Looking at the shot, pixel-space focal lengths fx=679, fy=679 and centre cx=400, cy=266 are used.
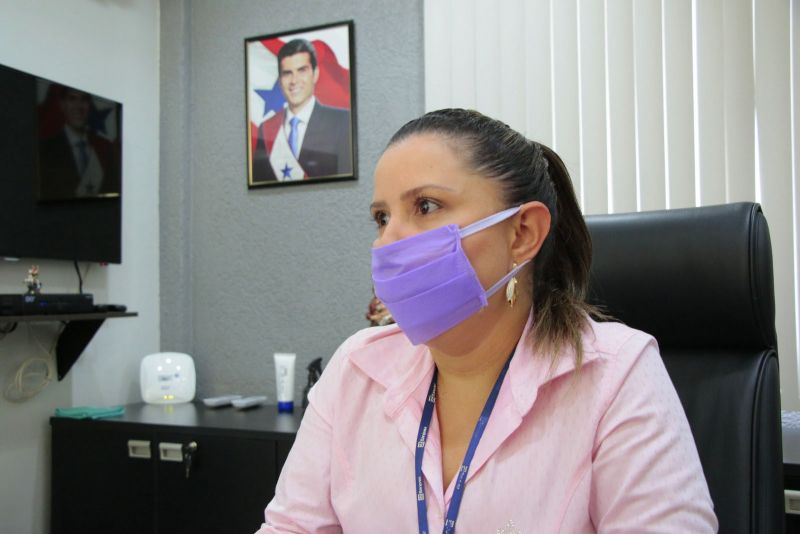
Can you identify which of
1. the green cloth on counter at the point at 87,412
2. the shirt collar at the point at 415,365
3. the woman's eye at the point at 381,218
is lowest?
the green cloth on counter at the point at 87,412

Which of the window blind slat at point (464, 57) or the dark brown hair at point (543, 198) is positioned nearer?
the dark brown hair at point (543, 198)

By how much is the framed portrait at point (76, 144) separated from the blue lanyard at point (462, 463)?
5.52 feet

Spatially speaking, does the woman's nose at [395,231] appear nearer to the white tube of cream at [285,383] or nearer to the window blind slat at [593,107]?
the window blind slat at [593,107]

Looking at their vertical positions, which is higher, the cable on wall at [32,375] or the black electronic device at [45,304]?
the black electronic device at [45,304]

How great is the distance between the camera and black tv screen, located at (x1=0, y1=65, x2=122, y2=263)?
6.70 ft

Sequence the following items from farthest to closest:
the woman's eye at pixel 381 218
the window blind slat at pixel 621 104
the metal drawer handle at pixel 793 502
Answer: the window blind slat at pixel 621 104 < the metal drawer handle at pixel 793 502 < the woman's eye at pixel 381 218

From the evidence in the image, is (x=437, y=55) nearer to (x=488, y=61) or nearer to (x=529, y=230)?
(x=488, y=61)

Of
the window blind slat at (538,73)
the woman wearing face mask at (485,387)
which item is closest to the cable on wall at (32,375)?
the woman wearing face mask at (485,387)

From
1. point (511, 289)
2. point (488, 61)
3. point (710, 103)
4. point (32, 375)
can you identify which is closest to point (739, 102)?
point (710, 103)

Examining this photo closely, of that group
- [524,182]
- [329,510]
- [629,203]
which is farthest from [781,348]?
[329,510]

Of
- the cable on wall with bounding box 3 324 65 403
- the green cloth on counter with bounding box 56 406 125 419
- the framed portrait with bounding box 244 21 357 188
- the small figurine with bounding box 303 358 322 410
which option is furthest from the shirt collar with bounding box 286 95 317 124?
the green cloth on counter with bounding box 56 406 125 419

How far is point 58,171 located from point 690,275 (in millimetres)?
1939

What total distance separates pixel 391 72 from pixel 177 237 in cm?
107

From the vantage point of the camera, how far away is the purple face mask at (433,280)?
953mm
